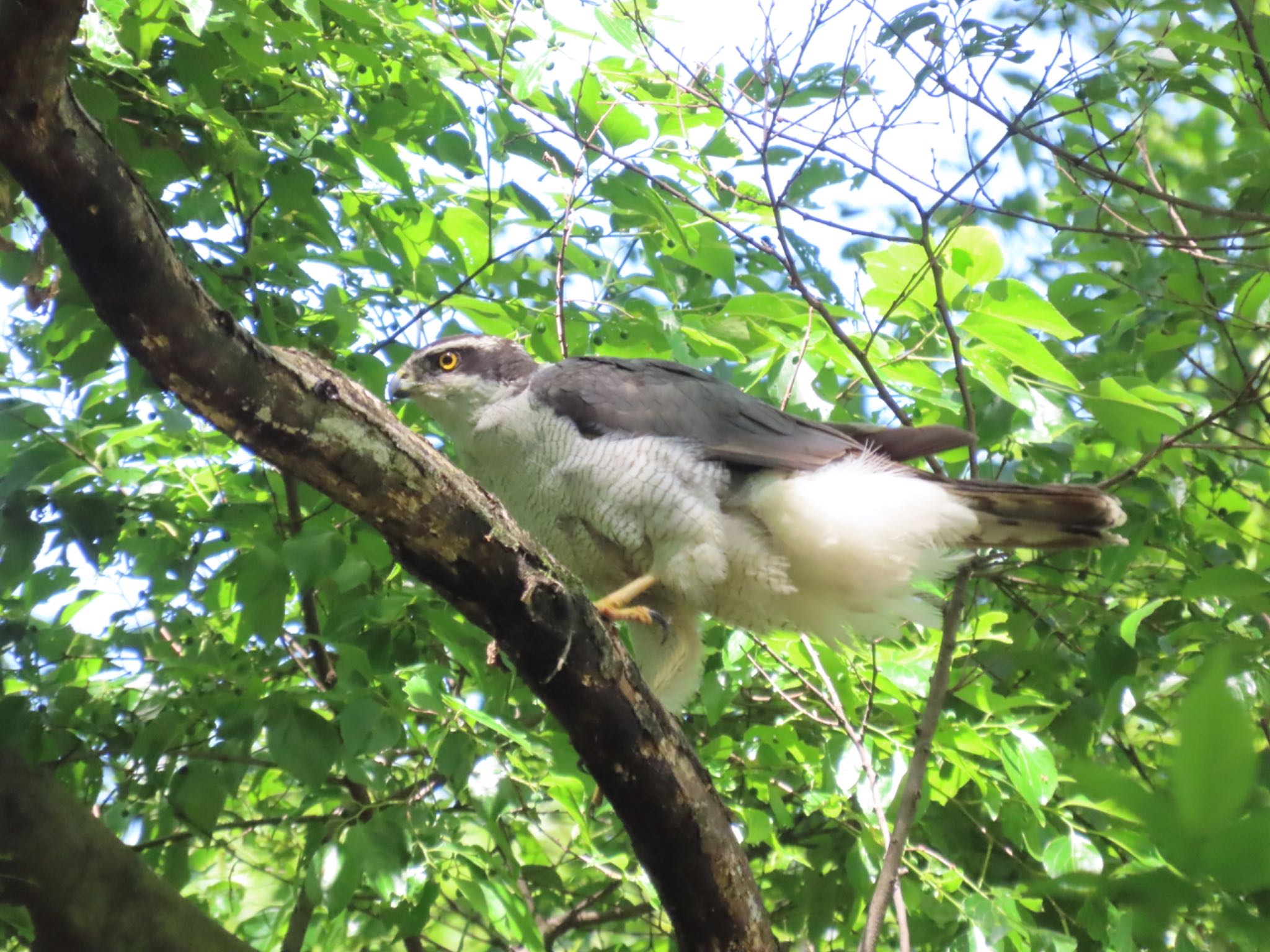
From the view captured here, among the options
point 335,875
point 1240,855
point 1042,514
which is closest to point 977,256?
point 1042,514

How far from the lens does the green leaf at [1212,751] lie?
538 millimetres

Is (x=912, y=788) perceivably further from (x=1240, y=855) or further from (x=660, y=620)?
(x=1240, y=855)

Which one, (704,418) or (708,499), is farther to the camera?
(704,418)

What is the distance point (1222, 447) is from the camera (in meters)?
3.23

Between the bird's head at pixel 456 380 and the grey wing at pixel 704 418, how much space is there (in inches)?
5.3

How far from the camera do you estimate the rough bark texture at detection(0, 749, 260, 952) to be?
309cm

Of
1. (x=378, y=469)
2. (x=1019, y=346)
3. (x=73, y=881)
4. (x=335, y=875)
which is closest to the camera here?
(x=378, y=469)

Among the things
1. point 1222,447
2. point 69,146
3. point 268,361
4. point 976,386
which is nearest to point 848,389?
point 976,386

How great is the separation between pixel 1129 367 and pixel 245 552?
3180 millimetres

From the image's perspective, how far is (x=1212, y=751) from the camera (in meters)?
0.55

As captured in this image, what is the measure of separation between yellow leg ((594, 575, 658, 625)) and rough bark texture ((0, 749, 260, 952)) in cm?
159

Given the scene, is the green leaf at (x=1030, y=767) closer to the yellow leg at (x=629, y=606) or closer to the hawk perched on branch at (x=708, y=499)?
the hawk perched on branch at (x=708, y=499)

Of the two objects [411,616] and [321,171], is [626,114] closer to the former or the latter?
[321,171]

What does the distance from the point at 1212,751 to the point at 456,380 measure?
316 cm
